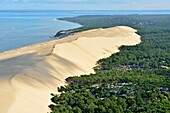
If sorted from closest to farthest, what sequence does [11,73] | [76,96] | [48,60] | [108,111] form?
[108,111] → [76,96] → [11,73] → [48,60]

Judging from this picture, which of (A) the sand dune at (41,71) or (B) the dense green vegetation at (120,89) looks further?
(A) the sand dune at (41,71)

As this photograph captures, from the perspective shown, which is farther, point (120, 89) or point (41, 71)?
point (41, 71)

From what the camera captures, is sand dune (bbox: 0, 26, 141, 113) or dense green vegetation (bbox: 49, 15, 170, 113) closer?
dense green vegetation (bbox: 49, 15, 170, 113)

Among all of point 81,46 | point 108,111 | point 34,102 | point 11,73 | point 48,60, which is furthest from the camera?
point 81,46

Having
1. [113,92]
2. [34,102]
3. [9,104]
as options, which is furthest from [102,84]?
[9,104]

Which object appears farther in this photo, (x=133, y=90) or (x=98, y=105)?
(x=133, y=90)

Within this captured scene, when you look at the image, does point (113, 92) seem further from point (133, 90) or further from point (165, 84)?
point (165, 84)

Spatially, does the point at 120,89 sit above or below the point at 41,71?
above
